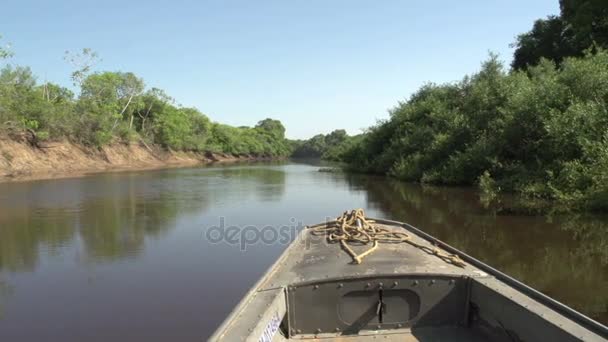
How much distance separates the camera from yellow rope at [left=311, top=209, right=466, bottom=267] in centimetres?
514

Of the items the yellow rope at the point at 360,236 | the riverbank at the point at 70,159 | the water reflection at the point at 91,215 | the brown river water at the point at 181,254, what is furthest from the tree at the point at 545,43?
the riverbank at the point at 70,159

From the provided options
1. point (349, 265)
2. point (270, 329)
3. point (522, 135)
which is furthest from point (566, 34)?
point (270, 329)

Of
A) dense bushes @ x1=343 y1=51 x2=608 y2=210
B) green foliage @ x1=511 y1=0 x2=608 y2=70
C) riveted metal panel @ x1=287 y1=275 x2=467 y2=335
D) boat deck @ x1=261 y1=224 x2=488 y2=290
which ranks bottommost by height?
riveted metal panel @ x1=287 y1=275 x2=467 y2=335

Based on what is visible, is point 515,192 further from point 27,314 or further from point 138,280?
point 27,314

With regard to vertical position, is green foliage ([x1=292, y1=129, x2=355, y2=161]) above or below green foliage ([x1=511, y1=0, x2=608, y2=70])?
below

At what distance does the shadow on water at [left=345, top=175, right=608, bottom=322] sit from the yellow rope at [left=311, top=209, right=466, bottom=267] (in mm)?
2327

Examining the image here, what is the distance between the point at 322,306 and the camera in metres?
4.18

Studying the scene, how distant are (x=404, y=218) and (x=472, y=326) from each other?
9.17m

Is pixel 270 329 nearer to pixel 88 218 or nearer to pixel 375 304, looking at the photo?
pixel 375 304

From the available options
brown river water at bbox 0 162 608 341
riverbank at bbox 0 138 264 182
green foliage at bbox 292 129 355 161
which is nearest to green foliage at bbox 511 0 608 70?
brown river water at bbox 0 162 608 341

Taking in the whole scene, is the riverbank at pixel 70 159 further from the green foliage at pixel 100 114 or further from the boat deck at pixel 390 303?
the boat deck at pixel 390 303

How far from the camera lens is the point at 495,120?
68.6ft

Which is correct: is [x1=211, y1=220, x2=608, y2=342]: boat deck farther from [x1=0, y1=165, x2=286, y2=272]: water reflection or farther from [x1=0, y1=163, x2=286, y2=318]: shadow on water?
[x1=0, y1=165, x2=286, y2=272]: water reflection

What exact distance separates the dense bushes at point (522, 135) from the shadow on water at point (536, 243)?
2009 mm
